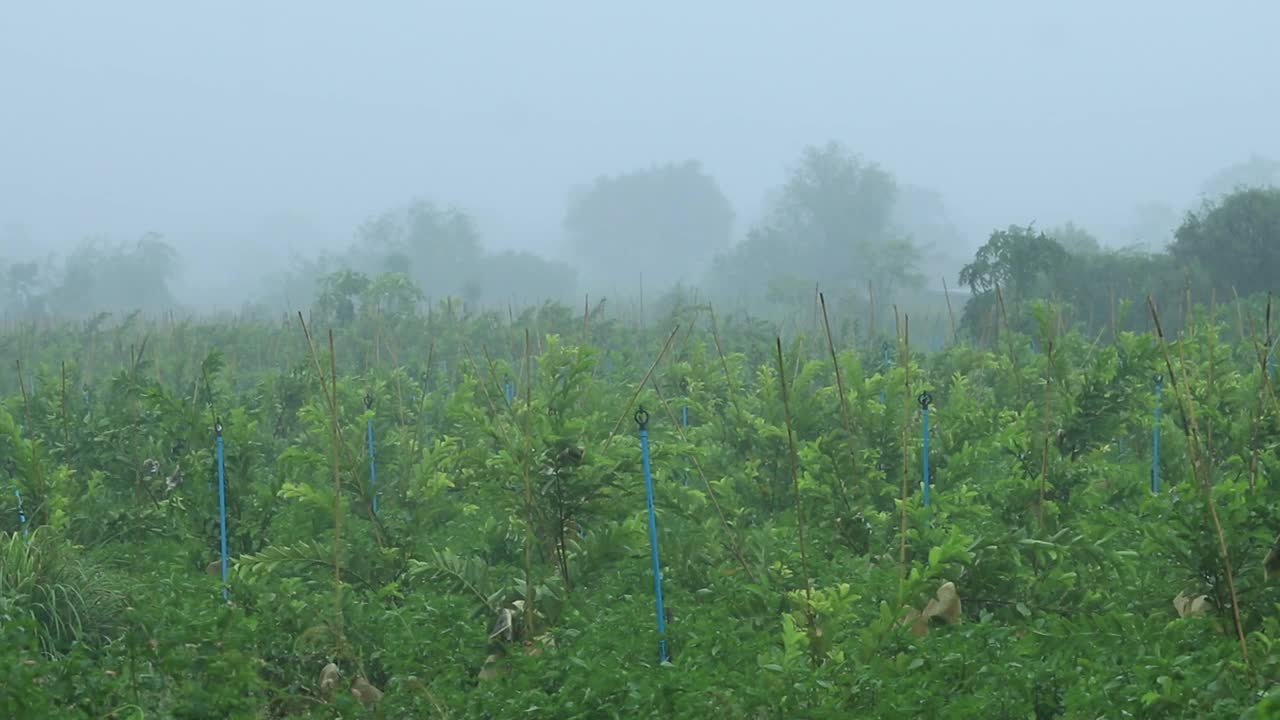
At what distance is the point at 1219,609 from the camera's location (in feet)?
19.9

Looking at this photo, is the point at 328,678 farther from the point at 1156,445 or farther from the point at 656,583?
the point at 1156,445

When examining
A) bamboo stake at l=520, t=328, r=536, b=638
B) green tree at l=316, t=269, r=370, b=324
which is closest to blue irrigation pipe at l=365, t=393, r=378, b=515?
bamboo stake at l=520, t=328, r=536, b=638

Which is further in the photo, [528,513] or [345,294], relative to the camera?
→ [345,294]

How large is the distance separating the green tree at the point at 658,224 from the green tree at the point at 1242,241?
6835 cm

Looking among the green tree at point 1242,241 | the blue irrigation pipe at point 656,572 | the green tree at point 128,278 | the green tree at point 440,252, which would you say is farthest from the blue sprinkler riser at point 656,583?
the green tree at point 440,252

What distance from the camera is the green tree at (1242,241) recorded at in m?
23.6

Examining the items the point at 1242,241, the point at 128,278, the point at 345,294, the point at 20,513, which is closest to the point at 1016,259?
the point at 1242,241

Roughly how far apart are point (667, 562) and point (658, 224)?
85.8 m

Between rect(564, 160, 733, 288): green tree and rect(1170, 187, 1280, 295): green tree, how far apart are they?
6835cm

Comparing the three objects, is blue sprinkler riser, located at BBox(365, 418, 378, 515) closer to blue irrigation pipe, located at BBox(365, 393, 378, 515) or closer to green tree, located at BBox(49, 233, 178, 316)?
blue irrigation pipe, located at BBox(365, 393, 378, 515)

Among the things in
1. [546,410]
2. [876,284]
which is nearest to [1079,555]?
[546,410]

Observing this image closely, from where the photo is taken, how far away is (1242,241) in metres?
23.7

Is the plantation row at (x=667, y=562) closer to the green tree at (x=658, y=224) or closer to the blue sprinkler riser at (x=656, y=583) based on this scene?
the blue sprinkler riser at (x=656, y=583)

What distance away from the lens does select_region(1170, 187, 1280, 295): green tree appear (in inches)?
930
